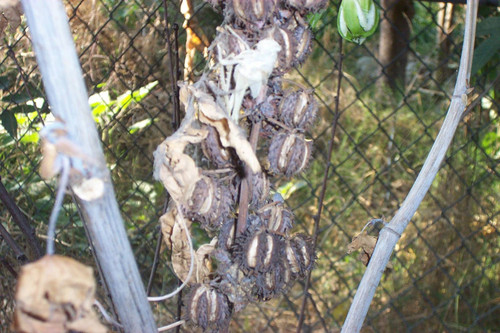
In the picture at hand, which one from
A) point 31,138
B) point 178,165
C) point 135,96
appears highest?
point 31,138

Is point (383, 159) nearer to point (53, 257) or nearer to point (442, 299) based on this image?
point (442, 299)

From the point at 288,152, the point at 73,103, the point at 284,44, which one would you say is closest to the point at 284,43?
the point at 284,44

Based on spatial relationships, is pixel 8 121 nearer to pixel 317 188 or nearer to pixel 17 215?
pixel 17 215

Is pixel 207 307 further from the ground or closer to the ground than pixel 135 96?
closer to the ground

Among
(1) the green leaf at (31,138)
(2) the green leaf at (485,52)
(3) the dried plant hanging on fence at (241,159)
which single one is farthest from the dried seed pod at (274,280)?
(1) the green leaf at (31,138)

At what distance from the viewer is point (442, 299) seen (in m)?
1.86

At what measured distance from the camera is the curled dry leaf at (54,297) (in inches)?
12.0

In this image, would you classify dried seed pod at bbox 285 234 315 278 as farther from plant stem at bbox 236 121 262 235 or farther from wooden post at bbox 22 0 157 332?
wooden post at bbox 22 0 157 332

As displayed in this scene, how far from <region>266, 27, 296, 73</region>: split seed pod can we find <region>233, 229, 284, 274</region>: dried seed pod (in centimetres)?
16

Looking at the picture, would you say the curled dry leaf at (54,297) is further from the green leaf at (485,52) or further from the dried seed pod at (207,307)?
the green leaf at (485,52)

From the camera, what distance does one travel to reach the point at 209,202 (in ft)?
1.53

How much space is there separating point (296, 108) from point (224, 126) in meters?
0.08

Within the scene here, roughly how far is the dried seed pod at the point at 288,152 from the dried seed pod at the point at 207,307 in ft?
0.45

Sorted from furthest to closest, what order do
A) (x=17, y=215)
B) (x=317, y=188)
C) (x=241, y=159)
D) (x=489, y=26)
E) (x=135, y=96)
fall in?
(x=317, y=188) → (x=135, y=96) → (x=489, y=26) → (x=17, y=215) → (x=241, y=159)
